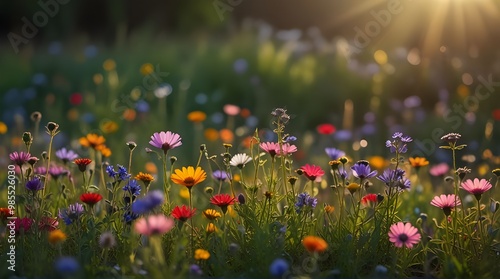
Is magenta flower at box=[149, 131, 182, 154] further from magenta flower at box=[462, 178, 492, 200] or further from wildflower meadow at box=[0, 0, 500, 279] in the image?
magenta flower at box=[462, 178, 492, 200]

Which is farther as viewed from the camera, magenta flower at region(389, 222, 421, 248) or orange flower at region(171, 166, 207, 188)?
orange flower at region(171, 166, 207, 188)

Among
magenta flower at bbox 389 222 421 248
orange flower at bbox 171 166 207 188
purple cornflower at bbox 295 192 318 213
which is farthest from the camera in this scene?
purple cornflower at bbox 295 192 318 213

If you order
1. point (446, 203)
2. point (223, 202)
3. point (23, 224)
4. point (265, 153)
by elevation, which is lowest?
point (23, 224)

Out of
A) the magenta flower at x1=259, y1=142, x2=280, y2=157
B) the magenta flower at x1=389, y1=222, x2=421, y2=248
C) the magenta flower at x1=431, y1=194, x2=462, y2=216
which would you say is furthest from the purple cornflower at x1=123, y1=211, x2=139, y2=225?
the magenta flower at x1=431, y1=194, x2=462, y2=216

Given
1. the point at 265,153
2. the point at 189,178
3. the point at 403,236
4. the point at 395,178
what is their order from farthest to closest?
the point at 265,153 → the point at 395,178 → the point at 189,178 → the point at 403,236

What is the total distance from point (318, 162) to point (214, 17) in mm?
9064

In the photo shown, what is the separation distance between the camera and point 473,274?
2061 mm

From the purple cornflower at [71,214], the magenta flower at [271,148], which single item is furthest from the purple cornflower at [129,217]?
the magenta flower at [271,148]

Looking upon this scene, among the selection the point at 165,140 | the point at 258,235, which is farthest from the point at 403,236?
the point at 165,140

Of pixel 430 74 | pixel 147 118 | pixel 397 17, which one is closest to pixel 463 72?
pixel 430 74

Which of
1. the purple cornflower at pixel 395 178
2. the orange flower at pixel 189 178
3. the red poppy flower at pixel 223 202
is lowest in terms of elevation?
the red poppy flower at pixel 223 202

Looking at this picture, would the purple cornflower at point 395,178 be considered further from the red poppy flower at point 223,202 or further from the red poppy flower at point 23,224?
the red poppy flower at point 23,224

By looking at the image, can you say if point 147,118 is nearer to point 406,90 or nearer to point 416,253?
point 406,90

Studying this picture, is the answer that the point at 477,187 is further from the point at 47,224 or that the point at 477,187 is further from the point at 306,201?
the point at 47,224
